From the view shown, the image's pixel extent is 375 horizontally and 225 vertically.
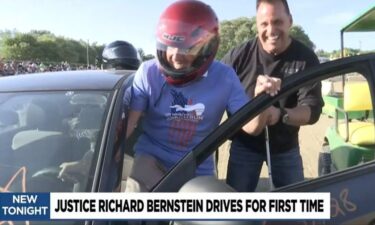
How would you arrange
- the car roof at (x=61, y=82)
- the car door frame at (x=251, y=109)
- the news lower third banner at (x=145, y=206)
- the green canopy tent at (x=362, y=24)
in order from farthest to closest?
the green canopy tent at (x=362, y=24)
the car roof at (x=61, y=82)
the car door frame at (x=251, y=109)
the news lower third banner at (x=145, y=206)

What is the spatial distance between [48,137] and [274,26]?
1.45 metres

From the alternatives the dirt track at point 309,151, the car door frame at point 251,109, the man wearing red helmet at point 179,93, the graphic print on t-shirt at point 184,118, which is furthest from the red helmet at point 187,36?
the dirt track at point 309,151

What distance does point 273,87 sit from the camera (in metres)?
1.88

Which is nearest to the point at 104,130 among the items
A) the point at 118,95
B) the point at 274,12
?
the point at 118,95

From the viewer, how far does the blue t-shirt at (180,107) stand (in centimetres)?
221

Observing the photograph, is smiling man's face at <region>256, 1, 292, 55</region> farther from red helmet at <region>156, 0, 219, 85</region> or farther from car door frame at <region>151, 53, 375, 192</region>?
car door frame at <region>151, 53, 375, 192</region>

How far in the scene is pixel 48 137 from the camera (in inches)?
89.0

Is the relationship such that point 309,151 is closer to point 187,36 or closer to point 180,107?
point 180,107

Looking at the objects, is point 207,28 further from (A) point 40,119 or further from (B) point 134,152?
(A) point 40,119

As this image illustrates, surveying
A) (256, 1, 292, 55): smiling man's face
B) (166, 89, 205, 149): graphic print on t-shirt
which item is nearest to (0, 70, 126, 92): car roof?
A: (166, 89, 205, 149): graphic print on t-shirt

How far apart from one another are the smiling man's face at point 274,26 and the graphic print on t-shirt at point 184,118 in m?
0.82

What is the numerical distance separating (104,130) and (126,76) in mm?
677

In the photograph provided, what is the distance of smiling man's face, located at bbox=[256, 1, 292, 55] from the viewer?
2.69 meters

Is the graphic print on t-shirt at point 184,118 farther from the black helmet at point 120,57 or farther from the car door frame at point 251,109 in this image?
the black helmet at point 120,57
